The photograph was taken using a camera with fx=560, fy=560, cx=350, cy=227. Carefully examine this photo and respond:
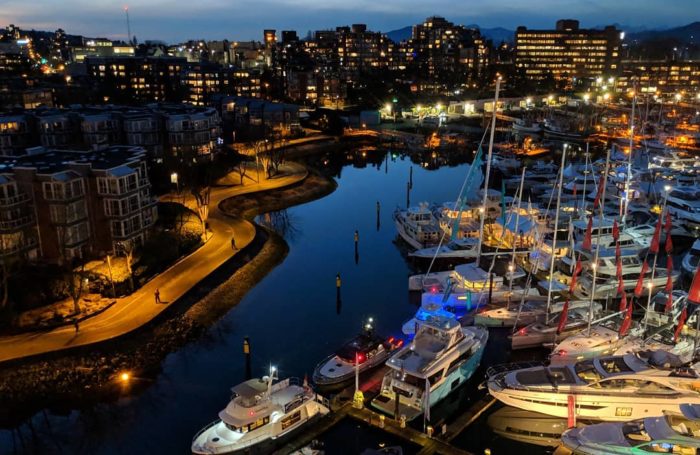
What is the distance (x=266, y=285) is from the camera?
37125mm

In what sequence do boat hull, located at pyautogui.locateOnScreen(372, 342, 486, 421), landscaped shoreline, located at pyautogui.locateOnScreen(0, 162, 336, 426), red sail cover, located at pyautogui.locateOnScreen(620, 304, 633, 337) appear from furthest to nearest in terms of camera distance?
red sail cover, located at pyautogui.locateOnScreen(620, 304, 633, 337) → landscaped shoreline, located at pyautogui.locateOnScreen(0, 162, 336, 426) → boat hull, located at pyautogui.locateOnScreen(372, 342, 486, 421)

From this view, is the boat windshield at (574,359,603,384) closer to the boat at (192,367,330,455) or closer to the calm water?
the calm water

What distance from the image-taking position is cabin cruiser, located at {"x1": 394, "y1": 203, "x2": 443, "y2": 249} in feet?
142

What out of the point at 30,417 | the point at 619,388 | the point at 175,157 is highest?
the point at 175,157

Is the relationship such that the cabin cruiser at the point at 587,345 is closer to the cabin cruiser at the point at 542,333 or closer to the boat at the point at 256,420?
the cabin cruiser at the point at 542,333

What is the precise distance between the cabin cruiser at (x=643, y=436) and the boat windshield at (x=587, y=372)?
6.77ft

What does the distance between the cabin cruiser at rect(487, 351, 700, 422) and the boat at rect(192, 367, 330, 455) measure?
26.6 ft

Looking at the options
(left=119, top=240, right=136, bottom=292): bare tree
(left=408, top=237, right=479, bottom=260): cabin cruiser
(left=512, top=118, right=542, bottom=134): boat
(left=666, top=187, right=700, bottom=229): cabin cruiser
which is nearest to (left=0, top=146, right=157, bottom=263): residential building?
(left=119, top=240, right=136, bottom=292): bare tree

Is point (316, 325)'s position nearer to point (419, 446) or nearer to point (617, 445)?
point (419, 446)

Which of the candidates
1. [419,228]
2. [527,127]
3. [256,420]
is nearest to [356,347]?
[256,420]

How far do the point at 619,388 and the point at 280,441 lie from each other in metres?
13.4

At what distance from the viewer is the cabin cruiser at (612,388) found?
21.7 metres

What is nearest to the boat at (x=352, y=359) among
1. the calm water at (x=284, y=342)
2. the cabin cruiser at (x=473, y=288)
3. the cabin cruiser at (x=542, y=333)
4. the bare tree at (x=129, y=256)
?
the calm water at (x=284, y=342)

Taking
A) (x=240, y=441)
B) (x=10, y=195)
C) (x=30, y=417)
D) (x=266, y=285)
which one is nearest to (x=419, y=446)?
(x=240, y=441)
